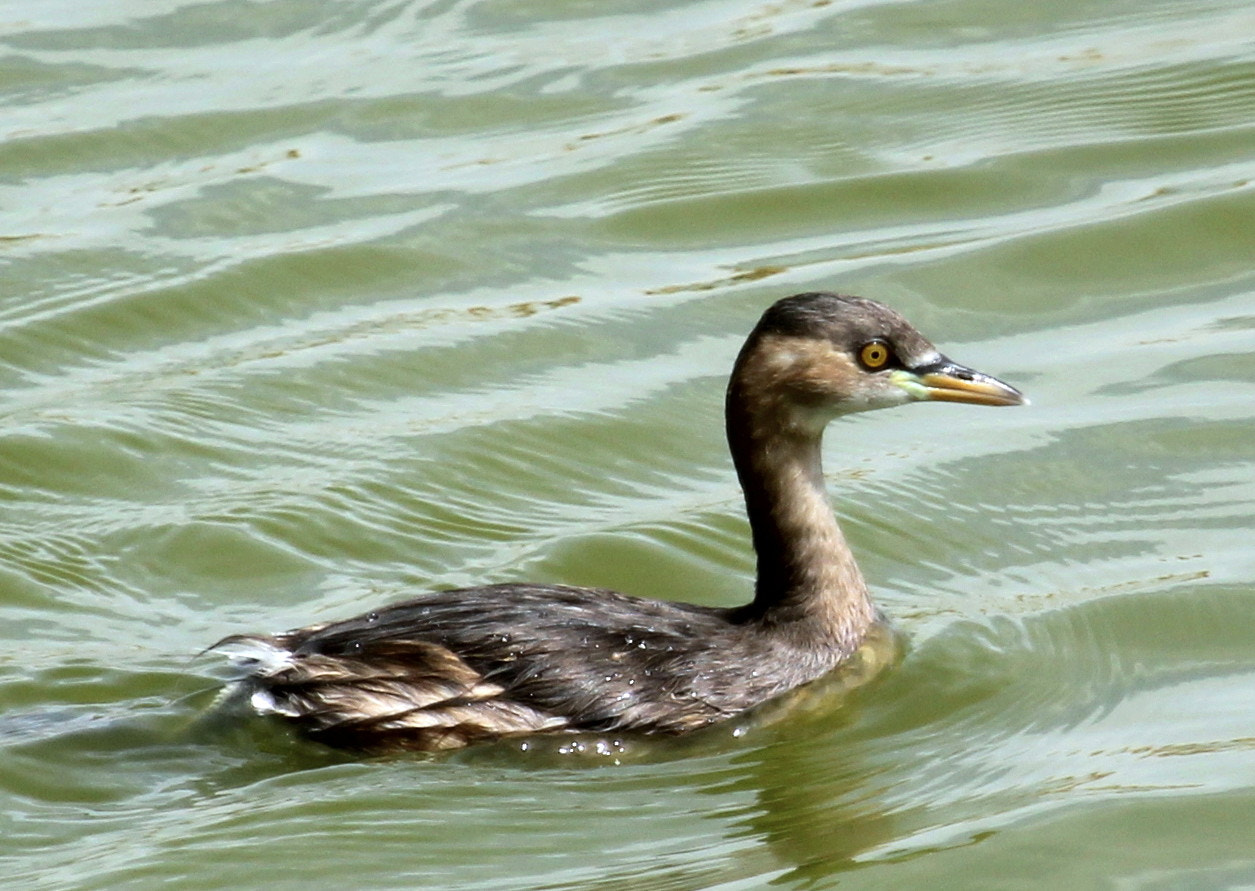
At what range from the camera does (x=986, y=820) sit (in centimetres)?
580

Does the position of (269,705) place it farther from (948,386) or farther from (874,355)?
(948,386)

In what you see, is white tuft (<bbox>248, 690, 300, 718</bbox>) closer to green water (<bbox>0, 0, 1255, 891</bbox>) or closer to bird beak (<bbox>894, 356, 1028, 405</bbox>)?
green water (<bbox>0, 0, 1255, 891</bbox>)

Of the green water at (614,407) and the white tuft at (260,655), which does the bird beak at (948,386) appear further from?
the white tuft at (260,655)

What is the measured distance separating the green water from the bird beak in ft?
2.28

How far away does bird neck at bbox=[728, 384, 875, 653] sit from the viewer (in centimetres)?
686

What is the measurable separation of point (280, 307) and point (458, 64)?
7.77 ft

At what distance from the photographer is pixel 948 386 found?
6777mm

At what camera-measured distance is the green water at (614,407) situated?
5926 millimetres

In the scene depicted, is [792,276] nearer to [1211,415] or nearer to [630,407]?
[630,407]

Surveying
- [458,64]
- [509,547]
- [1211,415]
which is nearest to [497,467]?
[509,547]

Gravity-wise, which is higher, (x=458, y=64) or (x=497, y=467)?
(x=458, y=64)

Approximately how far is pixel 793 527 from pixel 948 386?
610 millimetres

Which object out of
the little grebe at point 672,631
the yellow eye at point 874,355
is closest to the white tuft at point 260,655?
the little grebe at point 672,631

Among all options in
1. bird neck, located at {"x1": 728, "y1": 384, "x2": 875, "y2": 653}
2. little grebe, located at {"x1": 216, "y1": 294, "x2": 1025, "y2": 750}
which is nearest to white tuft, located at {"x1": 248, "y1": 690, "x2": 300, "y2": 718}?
little grebe, located at {"x1": 216, "y1": 294, "x2": 1025, "y2": 750}
